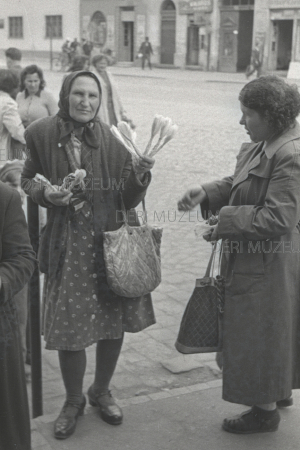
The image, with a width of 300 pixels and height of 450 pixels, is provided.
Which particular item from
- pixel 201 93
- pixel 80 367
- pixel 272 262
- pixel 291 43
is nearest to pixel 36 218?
pixel 80 367

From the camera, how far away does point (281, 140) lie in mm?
2949

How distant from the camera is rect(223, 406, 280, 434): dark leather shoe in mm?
3340

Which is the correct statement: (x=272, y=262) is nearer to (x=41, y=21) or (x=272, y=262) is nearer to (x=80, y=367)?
(x=80, y=367)

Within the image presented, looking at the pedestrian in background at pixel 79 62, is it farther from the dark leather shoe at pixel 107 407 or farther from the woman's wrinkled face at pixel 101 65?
the dark leather shoe at pixel 107 407

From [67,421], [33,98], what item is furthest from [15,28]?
[67,421]

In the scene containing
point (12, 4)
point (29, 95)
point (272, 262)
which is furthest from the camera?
point (29, 95)

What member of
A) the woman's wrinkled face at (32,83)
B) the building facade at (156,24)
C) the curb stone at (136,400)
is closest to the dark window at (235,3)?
the building facade at (156,24)

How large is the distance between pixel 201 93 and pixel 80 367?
13.0 m

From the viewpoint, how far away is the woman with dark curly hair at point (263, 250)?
2.88 m

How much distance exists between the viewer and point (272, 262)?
305cm

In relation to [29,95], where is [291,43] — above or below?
above

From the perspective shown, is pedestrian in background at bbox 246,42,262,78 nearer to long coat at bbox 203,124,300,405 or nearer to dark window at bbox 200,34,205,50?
dark window at bbox 200,34,205,50

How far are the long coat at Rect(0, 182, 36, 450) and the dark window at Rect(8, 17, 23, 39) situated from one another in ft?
9.88

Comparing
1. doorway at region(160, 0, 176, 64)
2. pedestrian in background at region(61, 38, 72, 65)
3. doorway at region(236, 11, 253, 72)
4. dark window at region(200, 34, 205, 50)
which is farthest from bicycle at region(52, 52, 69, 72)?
doorway at region(236, 11, 253, 72)
